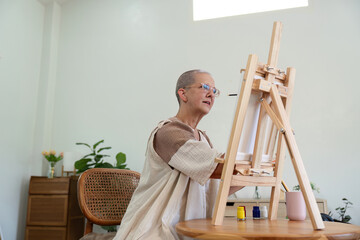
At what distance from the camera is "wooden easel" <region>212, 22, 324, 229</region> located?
1.29 meters

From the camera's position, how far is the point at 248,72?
1.35 m

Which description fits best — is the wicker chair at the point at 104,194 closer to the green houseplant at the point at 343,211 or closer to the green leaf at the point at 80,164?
the green leaf at the point at 80,164

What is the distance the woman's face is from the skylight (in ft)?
11.5

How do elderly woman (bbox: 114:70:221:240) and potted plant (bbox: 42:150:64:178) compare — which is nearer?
elderly woman (bbox: 114:70:221:240)

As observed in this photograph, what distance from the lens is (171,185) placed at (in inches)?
60.7

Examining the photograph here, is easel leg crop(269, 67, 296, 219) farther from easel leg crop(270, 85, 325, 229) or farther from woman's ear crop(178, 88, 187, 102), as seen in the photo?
woman's ear crop(178, 88, 187, 102)

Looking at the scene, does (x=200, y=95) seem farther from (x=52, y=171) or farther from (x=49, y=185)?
(x=52, y=171)

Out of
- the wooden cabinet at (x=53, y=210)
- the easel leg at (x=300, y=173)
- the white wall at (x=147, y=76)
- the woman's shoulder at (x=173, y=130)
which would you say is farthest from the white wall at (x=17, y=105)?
the easel leg at (x=300, y=173)

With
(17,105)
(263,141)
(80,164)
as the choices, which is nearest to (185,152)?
(263,141)

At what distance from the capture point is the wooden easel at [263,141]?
1.29 m

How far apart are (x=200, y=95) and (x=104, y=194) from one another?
88 centimetres

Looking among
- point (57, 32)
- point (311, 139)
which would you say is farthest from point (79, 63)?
point (311, 139)

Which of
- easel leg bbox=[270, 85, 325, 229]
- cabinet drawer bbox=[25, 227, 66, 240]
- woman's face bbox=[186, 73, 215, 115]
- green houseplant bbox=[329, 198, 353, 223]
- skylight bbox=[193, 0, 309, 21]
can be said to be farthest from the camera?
skylight bbox=[193, 0, 309, 21]

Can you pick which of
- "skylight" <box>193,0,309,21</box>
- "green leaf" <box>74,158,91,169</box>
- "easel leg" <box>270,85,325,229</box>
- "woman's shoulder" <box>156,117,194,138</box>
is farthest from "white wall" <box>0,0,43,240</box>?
"easel leg" <box>270,85,325,229</box>
